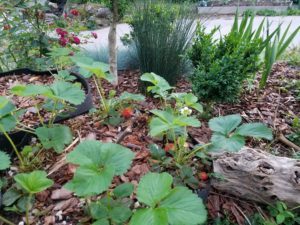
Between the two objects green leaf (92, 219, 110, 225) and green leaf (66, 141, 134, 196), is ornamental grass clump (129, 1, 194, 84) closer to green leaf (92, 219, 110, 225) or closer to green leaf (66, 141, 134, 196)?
green leaf (66, 141, 134, 196)

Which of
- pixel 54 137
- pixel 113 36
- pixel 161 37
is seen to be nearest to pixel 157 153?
pixel 54 137

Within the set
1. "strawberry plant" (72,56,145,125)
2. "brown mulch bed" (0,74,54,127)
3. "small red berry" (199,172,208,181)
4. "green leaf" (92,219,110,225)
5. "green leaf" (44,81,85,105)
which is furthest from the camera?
"brown mulch bed" (0,74,54,127)

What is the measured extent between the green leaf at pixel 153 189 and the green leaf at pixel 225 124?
0.37 meters

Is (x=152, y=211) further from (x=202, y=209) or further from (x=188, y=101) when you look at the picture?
(x=188, y=101)

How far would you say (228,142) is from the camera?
109cm

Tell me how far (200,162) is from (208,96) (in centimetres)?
63

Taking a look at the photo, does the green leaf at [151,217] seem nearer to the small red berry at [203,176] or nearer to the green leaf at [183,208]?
the green leaf at [183,208]

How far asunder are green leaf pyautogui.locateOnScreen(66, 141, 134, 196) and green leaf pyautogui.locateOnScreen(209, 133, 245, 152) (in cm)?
35

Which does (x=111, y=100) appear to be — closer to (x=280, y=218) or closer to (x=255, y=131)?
(x=255, y=131)

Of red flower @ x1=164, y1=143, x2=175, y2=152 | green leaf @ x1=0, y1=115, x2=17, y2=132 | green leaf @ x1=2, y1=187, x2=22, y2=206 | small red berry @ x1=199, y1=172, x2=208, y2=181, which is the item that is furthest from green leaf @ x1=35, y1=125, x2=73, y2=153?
small red berry @ x1=199, y1=172, x2=208, y2=181

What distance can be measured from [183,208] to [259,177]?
1.83ft

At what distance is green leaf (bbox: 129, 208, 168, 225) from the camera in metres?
0.77

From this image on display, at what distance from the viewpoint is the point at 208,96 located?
186cm

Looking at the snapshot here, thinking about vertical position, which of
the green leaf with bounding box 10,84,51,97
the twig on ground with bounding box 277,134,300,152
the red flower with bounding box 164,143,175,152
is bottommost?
the twig on ground with bounding box 277,134,300,152
